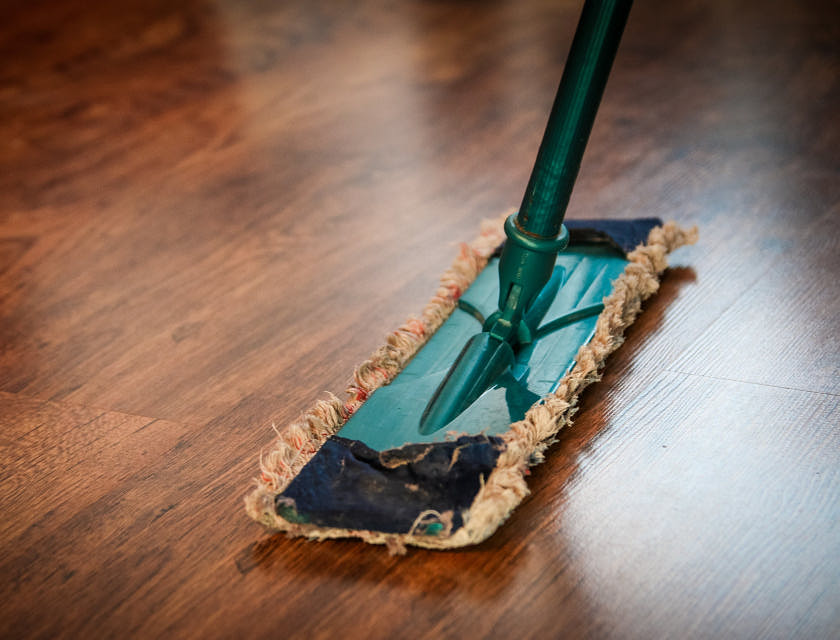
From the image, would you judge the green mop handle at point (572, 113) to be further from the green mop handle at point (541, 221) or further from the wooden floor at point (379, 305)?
the wooden floor at point (379, 305)

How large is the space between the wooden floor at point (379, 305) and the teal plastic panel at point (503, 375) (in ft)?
0.18

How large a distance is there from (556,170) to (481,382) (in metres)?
0.20

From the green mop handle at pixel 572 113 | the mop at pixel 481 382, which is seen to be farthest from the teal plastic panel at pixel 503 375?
the green mop handle at pixel 572 113

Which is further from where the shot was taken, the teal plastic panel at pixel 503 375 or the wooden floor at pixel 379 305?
the teal plastic panel at pixel 503 375

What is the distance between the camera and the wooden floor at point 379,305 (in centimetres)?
67

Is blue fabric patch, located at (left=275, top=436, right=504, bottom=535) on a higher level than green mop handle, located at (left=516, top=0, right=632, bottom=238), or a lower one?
lower

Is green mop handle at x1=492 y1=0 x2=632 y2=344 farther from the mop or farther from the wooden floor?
the wooden floor

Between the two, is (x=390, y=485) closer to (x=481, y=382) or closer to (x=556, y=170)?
(x=481, y=382)

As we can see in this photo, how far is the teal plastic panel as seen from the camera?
77 cm

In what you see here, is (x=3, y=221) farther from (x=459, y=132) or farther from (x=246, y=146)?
(x=459, y=132)

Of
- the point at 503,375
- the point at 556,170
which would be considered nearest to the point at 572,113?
the point at 556,170

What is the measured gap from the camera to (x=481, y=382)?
2.65 ft

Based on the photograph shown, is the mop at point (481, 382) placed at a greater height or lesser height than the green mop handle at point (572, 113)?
lesser

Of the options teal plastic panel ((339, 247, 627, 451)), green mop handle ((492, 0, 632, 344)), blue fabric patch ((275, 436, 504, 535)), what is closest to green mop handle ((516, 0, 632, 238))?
green mop handle ((492, 0, 632, 344))
